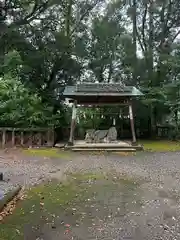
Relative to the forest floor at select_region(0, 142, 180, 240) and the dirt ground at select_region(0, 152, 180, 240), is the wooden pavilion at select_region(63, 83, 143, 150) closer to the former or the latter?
the dirt ground at select_region(0, 152, 180, 240)

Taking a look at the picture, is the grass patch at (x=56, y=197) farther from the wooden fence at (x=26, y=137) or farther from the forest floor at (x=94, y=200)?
the wooden fence at (x=26, y=137)

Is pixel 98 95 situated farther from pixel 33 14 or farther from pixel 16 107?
pixel 33 14

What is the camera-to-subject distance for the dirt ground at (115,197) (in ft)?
13.4

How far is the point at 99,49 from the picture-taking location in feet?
63.6

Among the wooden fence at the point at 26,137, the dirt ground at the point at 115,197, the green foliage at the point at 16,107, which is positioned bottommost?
the dirt ground at the point at 115,197

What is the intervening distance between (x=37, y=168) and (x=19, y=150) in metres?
4.22

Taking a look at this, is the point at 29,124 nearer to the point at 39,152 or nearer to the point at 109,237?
the point at 39,152

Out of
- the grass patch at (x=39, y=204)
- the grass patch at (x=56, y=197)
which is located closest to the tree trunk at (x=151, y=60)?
the grass patch at (x=56, y=197)

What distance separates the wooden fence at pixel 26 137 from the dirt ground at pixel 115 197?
299 cm

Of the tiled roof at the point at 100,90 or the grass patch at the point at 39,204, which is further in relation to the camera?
the tiled roof at the point at 100,90

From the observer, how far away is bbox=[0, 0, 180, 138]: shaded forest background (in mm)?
16859

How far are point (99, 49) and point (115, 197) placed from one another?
14.6 m

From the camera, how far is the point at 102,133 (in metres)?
15.1

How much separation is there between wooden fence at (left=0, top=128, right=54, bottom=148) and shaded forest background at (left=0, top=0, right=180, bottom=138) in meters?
1.97
